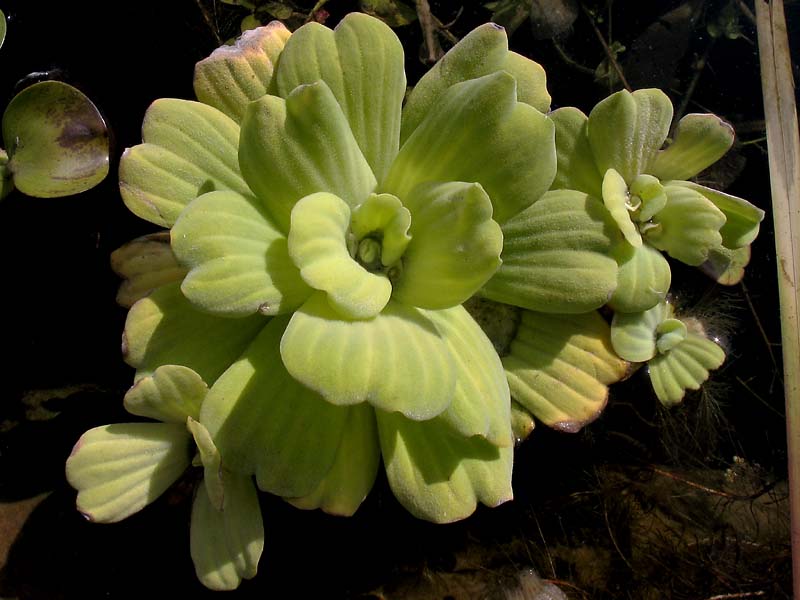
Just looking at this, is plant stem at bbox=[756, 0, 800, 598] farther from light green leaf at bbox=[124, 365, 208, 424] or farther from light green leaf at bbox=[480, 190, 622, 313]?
light green leaf at bbox=[124, 365, 208, 424]

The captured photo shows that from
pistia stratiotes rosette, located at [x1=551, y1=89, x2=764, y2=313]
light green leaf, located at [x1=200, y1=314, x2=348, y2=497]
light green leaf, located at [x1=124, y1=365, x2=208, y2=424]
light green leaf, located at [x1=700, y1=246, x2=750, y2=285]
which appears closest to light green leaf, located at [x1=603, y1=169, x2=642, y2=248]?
pistia stratiotes rosette, located at [x1=551, y1=89, x2=764, y2=313]

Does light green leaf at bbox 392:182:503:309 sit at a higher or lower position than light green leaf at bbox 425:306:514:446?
higher

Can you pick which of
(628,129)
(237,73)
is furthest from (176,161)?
(628,129)

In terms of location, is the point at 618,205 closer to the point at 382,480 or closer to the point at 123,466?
the point at 382,480

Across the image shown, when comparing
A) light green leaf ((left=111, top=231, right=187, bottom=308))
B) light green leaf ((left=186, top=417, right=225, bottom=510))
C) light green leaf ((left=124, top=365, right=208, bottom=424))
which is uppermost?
light green leaf ((left=111, top=231, right=187, bottom=308))

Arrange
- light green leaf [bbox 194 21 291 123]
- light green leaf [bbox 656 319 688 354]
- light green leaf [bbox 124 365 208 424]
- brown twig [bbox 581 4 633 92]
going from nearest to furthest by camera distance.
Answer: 1. light green leaf [bbox 124 365 208 424]
2. light green leaf [bbox 194 21 291 123]
3. light green leaf [bbox 656 319 688 354]
4. brown twig [bbox 581 4 633 92]

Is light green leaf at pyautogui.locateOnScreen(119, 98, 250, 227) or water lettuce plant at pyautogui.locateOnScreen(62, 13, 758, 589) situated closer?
water lettuce plant at pyautogui.locateOnScreen(62, 13, 758, 589)

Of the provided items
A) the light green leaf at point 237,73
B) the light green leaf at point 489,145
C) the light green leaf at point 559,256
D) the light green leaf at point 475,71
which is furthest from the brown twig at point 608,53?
the light green leaf at point 237,73

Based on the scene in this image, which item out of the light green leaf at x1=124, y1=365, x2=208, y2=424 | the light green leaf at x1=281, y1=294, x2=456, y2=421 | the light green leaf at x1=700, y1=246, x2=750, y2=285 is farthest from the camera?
the light green leaf at x1=700, y1=246, x2=750, y2=285
